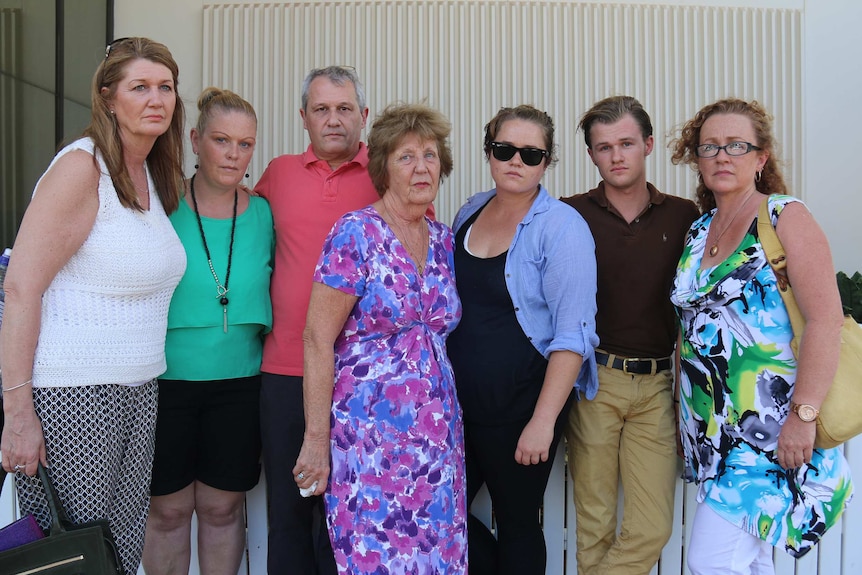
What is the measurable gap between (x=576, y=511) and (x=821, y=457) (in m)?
0.85

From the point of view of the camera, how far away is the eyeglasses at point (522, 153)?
91.7 inches

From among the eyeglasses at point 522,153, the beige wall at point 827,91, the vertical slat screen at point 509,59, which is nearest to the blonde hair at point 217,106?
the eyeglasses at point 522,153

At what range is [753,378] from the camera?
2092 millimetres

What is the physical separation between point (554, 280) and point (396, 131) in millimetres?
676

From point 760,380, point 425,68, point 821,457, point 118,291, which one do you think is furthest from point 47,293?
point 425,68

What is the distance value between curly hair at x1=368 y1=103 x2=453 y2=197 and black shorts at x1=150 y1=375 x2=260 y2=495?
2.78 ft

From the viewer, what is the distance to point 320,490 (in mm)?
2148

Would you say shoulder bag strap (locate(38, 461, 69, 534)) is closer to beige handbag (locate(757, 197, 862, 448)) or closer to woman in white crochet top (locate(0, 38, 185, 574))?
woman in white crochet top (locate(0, 38, 185, 574))

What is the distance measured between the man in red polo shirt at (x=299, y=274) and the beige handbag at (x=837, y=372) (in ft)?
4.31

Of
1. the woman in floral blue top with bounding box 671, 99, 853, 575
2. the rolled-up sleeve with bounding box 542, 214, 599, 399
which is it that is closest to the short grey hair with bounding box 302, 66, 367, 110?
the rolled-up sleeve with bounding box 542, 214, 599, 399

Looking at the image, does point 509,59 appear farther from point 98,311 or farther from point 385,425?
point 98,311

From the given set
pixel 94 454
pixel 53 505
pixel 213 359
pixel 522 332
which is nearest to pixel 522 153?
pixel 522 332

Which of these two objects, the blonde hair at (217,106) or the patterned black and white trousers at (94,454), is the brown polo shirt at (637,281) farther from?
the patterned black and white trousers at (94,454)

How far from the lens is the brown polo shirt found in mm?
2473
